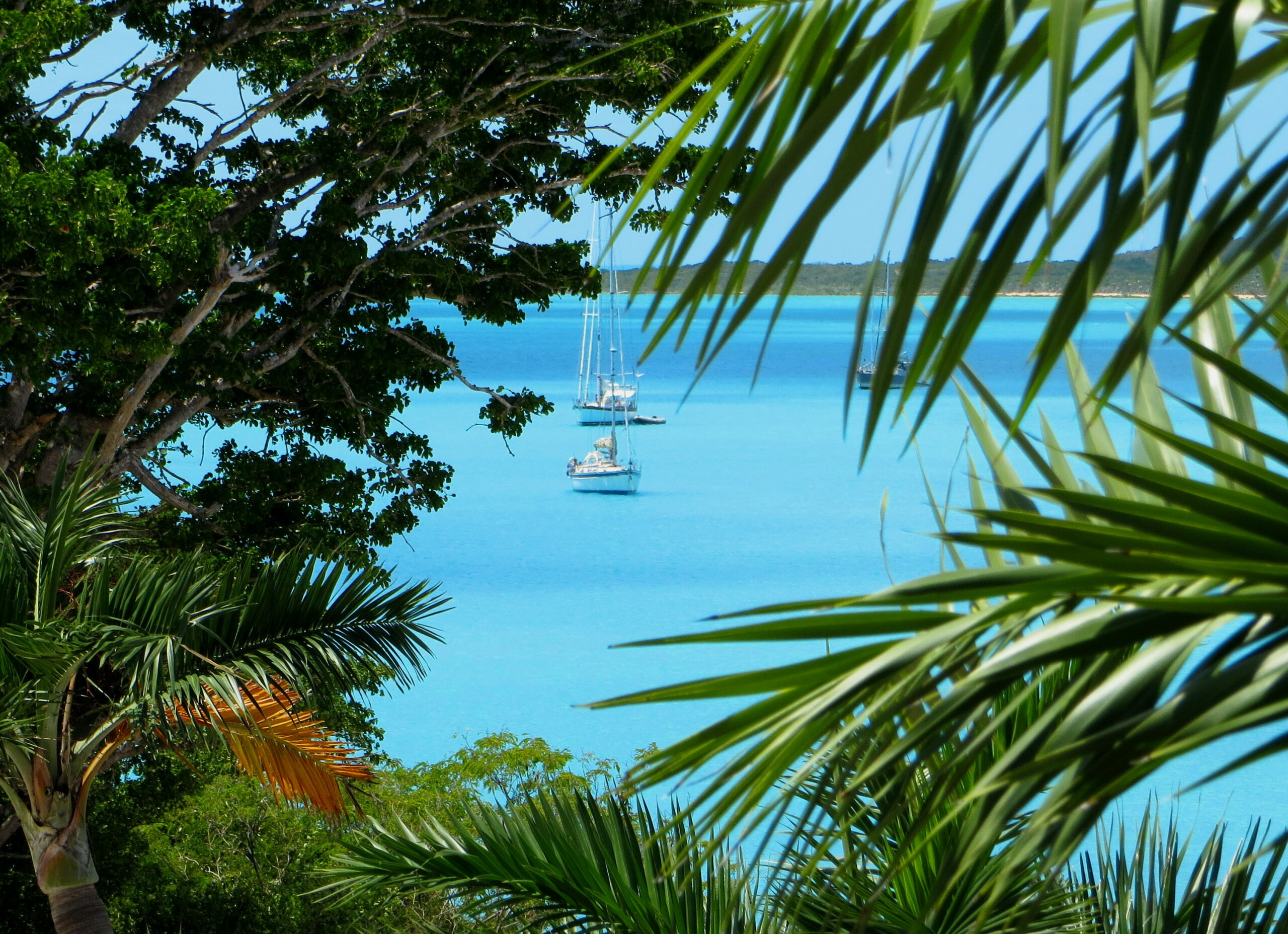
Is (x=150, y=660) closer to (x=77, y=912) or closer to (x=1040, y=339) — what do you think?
(x=77, y=912)

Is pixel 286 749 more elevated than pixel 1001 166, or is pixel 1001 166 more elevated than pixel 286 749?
pixel 286 749

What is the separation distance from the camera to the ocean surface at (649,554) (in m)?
22.7

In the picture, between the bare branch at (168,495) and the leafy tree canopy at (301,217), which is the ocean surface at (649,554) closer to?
Answer: the leafy tree canopy at (301,217)

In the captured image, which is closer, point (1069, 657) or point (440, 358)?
point (1069, 657)

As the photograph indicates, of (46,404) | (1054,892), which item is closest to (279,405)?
(46,404)

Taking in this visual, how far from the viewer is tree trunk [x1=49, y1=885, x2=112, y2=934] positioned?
4.91m

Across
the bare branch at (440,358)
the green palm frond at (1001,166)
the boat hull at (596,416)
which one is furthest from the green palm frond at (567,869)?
the boat hull at (596,416)

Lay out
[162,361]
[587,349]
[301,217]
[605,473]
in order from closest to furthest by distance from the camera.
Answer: [162,361], [301,217], [605,473], [587,349]

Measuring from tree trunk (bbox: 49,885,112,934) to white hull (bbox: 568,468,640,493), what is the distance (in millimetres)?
31422

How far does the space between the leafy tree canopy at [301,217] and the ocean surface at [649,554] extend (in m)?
3.39

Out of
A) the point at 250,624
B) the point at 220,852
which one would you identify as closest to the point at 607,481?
the point at 220,852

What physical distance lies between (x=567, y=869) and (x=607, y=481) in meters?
34.0

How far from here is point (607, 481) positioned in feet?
120

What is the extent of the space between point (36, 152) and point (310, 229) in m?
1.48
